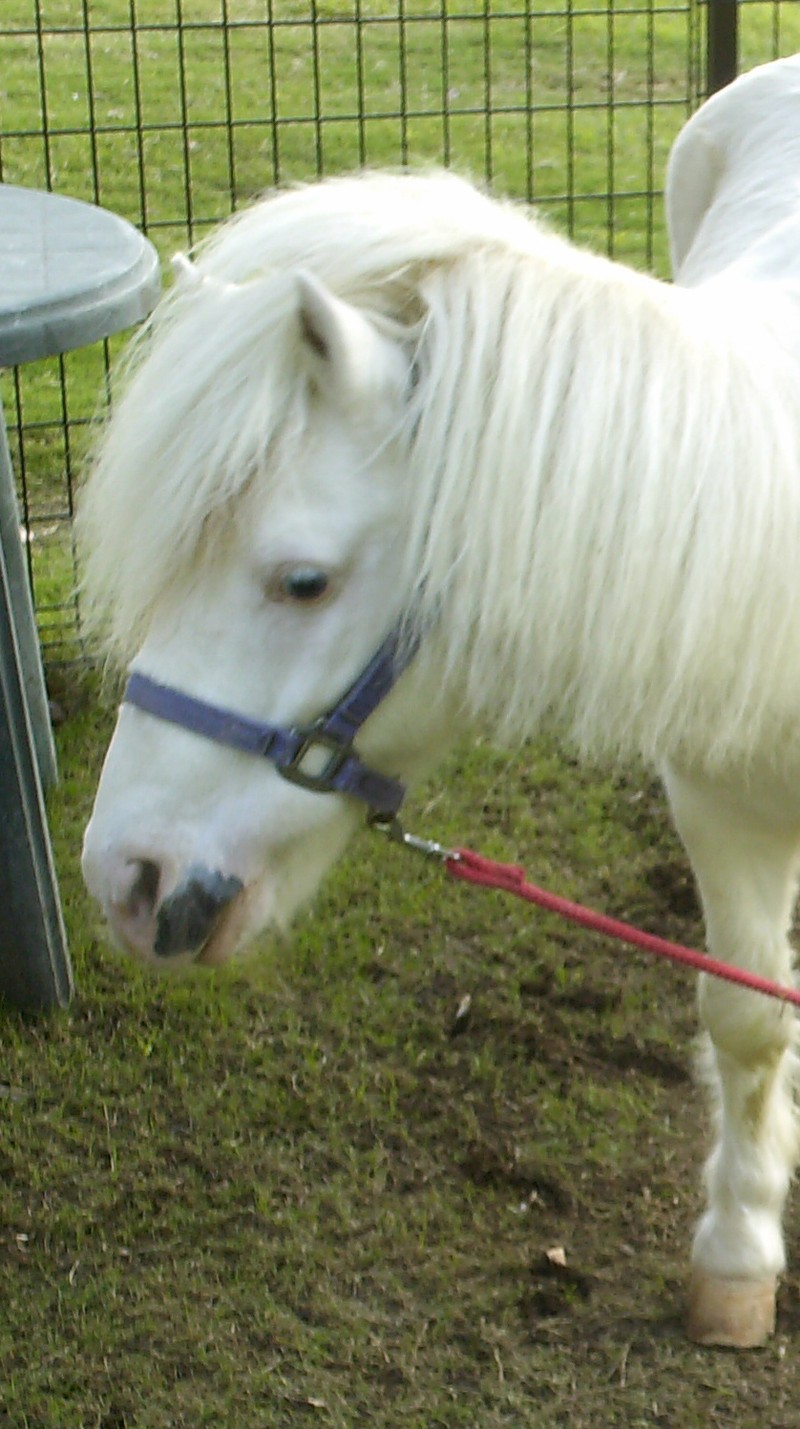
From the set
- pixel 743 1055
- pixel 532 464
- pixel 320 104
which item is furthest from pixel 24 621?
pixel 320 104

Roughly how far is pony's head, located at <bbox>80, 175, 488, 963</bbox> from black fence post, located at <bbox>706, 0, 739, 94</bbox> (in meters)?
3.22

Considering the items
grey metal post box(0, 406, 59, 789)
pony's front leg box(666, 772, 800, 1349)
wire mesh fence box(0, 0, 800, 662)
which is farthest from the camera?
wire mesh fence box(0, 0, 800, 662)

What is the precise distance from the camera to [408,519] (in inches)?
63.1

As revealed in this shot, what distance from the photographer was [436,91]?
7.58 meters

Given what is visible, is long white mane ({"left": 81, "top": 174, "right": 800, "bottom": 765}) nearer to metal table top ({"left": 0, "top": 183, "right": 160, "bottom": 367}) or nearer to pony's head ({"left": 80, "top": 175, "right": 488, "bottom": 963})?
pony's head ({"left": 80, "top": 175, "right": 488, "bottom": 963})

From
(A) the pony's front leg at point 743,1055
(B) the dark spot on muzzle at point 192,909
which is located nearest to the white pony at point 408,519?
(B) the dark spot on muzzle at point 192,909

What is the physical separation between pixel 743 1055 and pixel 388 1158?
0.65 meters

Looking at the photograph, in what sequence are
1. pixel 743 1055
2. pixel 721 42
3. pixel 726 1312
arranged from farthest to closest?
pixel 721 42
pixel 743 1055
pixel 726 1312

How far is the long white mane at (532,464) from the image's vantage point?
155 cm

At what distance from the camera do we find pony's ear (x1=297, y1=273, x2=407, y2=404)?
150 centimetres

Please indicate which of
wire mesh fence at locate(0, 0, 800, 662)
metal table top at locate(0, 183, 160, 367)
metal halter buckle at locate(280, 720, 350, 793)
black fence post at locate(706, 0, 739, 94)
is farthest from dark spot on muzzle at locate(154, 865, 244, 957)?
wire mesh fence at locate(0, 0, 800, 662)

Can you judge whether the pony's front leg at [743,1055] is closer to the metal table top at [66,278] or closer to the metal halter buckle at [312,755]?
the metal halter buckle at [312,755]

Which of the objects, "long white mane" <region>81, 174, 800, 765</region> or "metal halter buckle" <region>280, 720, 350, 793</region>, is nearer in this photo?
"long white mane" <region>81, 174, 800, 765</region>

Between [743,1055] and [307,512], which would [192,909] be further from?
[743,1055]
